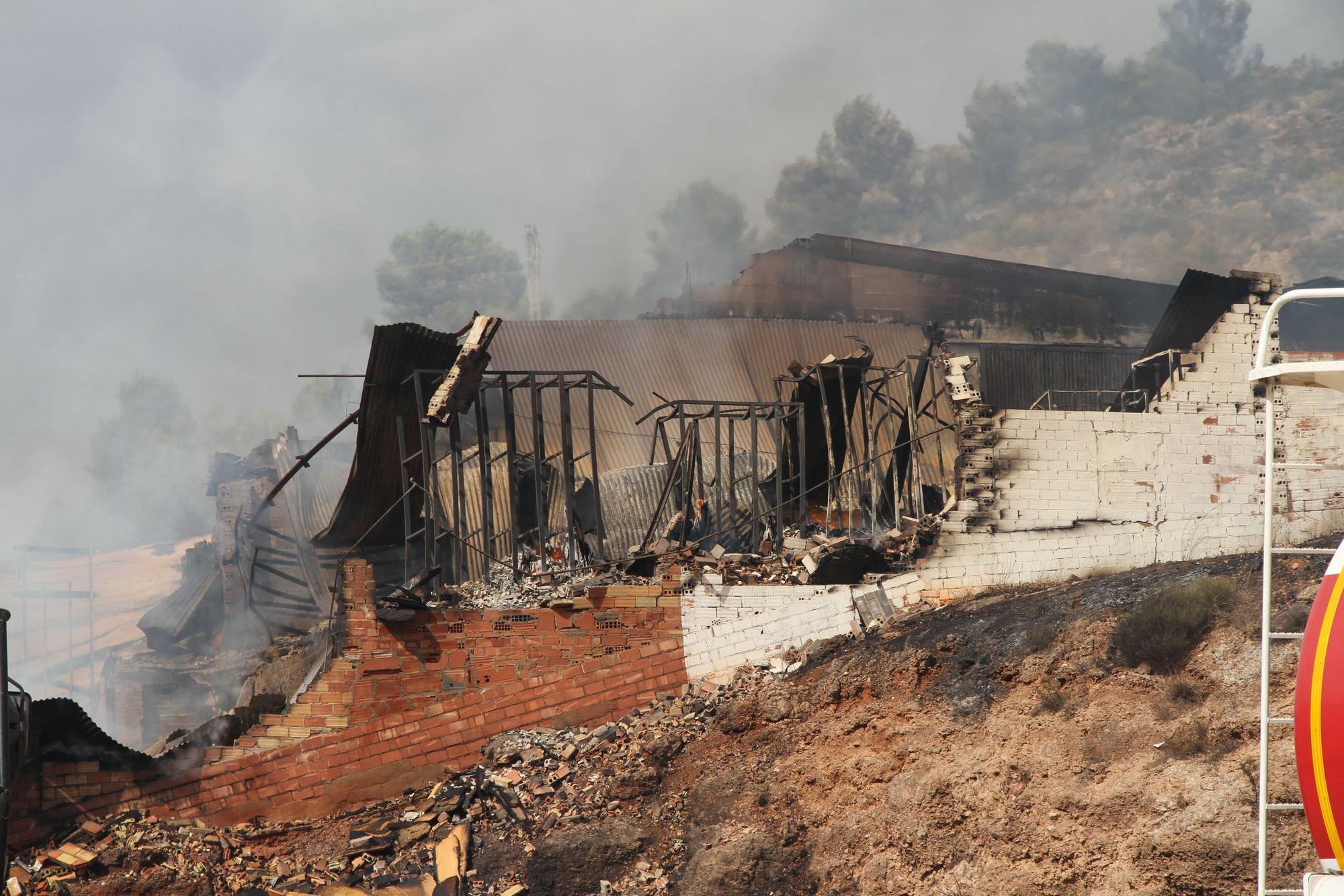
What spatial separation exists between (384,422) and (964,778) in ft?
28.3

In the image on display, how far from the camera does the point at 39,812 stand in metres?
9.42

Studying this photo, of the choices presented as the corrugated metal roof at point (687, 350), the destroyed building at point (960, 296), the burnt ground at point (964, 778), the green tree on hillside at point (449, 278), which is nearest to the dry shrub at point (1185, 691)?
the burnt ground at point (964, 778)

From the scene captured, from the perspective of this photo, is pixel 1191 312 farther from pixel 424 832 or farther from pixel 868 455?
pixel 424 832

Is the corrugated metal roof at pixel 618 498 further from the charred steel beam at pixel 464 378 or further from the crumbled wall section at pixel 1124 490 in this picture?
the crumbled wall section at pixel 1124 490

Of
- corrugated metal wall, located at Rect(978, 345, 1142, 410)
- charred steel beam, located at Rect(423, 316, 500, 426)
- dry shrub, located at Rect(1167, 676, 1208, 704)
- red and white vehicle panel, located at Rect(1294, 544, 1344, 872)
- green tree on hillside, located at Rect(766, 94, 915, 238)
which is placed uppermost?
green tree on hillside, located at Rect(766, 94, 915, 238)

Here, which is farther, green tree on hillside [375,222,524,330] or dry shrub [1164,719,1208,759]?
green tree on hillside [375,222,524,330]

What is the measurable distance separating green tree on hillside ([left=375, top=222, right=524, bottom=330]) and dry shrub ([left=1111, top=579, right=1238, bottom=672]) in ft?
180

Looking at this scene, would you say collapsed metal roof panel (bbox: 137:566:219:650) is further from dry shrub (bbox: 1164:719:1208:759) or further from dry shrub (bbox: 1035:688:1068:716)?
dry shrub (bbox: 1164:719:1208:759)

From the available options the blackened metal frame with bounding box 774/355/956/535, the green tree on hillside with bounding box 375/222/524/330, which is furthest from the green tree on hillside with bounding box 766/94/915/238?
the blackened metal frame with bounding box 774/355/956/535

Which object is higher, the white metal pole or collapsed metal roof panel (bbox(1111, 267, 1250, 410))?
collapsed metal roof panel (bbox(1111, 267, 1250, 410))

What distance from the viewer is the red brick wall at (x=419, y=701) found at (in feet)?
33.4

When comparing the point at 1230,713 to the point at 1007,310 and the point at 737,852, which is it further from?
the point at 1007,310

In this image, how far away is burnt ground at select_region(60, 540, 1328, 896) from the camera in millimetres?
7008

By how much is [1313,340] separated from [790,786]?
27666mm
